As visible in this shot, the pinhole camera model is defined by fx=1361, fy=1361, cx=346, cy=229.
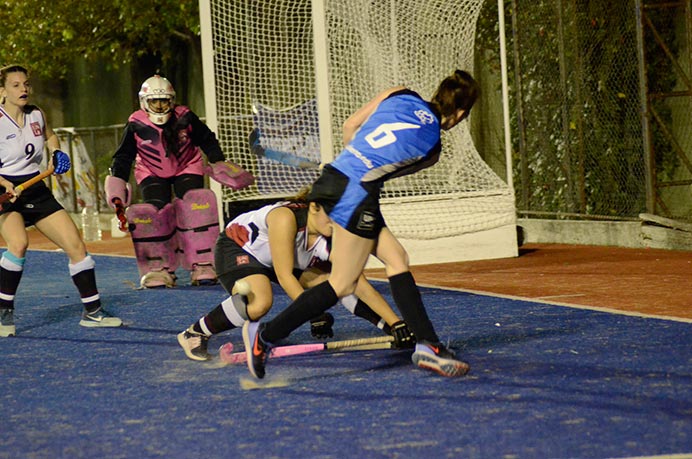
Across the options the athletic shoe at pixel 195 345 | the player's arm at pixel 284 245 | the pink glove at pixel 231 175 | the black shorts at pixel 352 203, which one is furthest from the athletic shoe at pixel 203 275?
the black shorts at pixel 352 203

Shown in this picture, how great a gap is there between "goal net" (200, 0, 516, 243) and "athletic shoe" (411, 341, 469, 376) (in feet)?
20.8

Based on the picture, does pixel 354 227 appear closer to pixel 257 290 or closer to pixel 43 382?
pixel 257 290

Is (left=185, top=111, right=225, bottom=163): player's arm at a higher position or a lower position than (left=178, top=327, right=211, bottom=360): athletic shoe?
higher

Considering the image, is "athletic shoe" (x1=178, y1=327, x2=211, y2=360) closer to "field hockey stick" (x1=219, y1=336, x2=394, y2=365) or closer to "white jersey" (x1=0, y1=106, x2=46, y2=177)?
"field hockey stick" (x1=219, y1=336, x2=394, y2=365)

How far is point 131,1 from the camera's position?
19875 mm

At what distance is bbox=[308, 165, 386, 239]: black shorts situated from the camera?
20.5ft

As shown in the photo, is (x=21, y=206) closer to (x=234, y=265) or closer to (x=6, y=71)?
(x=6, y=71)

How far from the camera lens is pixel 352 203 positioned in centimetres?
624

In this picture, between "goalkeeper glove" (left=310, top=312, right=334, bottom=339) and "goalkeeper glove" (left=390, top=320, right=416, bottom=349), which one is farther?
A: "goalkeeper glove" (left=310, top=312, right=334, bottom=339)

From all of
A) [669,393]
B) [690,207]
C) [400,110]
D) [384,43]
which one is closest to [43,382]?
[400,110]

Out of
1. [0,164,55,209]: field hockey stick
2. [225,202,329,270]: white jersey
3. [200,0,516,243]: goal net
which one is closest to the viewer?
[225,202,329,270]: white jersey

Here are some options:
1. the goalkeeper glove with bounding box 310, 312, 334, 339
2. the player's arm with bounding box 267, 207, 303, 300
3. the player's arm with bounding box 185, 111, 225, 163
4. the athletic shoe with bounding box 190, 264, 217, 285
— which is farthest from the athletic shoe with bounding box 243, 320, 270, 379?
the player's arm with bounding box 185, 111, 225, 163

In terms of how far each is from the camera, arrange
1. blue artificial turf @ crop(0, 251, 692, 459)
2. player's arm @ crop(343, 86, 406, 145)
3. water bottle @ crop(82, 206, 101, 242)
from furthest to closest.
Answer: water bottle @ crop(82, 206, 101, 242) < player's arm @ crop(343, 86, 406, 145) < blue artificial turf @ crop(0, 251, 692, 459)

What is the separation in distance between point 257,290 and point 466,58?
695 cm
